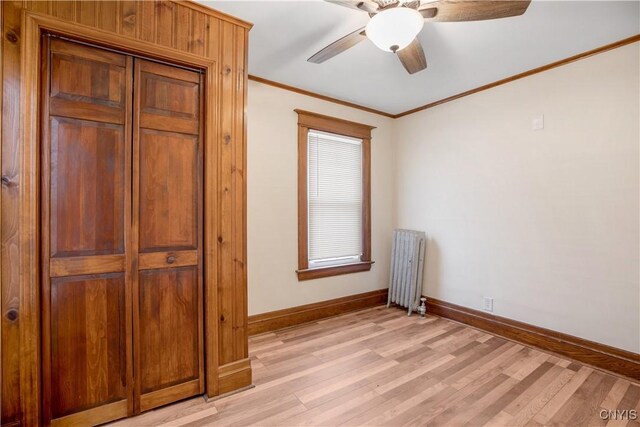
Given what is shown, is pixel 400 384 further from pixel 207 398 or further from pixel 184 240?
pixel 184 240

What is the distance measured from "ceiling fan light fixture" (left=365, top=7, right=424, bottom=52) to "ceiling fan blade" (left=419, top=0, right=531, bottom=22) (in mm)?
136

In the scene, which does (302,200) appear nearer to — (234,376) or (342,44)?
(342,44)

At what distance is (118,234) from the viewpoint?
173 centimetres

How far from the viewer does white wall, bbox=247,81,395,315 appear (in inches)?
119

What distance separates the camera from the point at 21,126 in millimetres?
1472

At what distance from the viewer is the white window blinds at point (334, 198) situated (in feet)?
11.4

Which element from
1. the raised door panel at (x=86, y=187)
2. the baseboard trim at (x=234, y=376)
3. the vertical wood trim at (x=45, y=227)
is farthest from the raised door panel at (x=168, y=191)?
the baseboard trim at (x=234, y=376)

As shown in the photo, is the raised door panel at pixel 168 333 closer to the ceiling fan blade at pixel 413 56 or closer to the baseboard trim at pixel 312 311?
the baseboard trim at pixel 312 311

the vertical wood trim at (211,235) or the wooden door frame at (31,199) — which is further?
the vertical wood trim at (211,235)

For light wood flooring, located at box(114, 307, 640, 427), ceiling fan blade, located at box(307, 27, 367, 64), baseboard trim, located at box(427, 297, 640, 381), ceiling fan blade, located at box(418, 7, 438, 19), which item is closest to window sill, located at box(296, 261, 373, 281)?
light wood flooring, located at box(114, 307, 640, 427)

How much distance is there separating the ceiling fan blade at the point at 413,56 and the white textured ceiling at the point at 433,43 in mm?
259

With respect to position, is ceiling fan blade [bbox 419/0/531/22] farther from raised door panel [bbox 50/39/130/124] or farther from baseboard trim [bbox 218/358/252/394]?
baseboard trim [bbox 218/358/252/394]

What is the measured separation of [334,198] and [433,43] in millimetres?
1907

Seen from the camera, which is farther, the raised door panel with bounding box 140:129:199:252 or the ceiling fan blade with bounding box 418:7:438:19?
the raised door panel with bounding box 140:129:199:252
